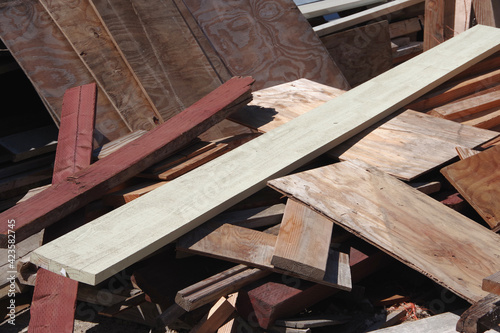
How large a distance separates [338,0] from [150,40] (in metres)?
2.82

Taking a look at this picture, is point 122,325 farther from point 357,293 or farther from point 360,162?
point 360,162

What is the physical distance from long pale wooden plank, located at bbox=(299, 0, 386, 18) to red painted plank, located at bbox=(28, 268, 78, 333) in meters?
4.21

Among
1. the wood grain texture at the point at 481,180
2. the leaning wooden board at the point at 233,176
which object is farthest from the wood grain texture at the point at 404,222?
the leaning wooden board at the point at 233,176

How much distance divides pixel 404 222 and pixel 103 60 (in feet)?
9.28

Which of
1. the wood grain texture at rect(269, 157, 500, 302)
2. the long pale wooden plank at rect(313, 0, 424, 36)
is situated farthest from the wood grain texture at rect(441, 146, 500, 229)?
the long pale wooden plank at rect(313, 0, 424, 36)

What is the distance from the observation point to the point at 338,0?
6258mm

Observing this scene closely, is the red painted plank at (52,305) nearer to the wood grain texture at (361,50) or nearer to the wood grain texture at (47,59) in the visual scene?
the wood grain texture at (47,59)

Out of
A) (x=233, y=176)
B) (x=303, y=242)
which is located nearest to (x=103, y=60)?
(x=233, y=176)

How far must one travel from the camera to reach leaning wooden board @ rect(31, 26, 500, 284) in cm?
239

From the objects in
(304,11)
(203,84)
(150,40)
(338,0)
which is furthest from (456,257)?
(338,0)

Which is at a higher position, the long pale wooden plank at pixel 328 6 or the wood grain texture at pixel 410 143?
the long pale wooden plank at pixel 328 6

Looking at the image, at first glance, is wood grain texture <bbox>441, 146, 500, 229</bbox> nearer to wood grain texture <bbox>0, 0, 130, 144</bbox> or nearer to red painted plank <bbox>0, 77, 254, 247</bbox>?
red painted plank <bbox>0, 77, 254, 247</bbox>

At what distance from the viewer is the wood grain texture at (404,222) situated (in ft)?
7.59

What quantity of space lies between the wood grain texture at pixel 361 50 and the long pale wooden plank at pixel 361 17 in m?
0.13
